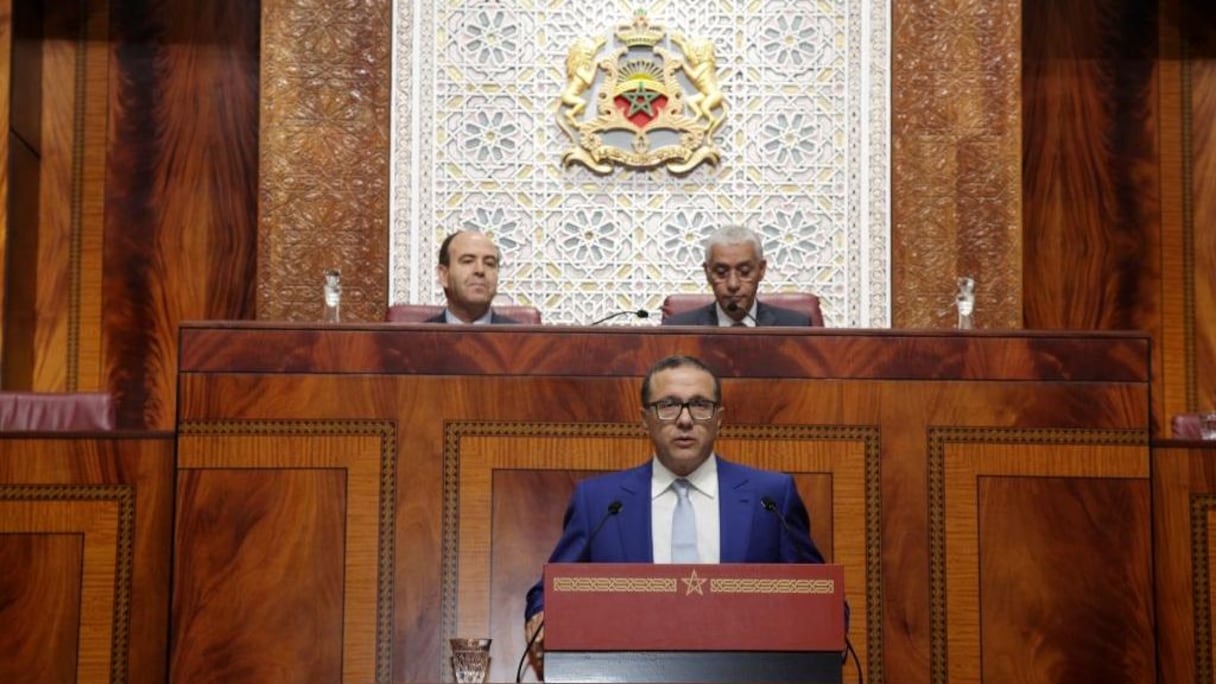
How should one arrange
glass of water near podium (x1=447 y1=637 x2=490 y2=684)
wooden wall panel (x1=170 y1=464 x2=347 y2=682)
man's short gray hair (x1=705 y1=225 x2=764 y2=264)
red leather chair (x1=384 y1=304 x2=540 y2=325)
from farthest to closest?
red leather chair (x1=384 y1=304 x2=540 y2=325) < man's short gray hair (x1=705 y1=225 x2=764 y2=264) < wooden wall panel (x1=170 y1=464 x2=347 y2=682) < glass of water near podium (x1=447 y1=637 x2=490 y2=684)

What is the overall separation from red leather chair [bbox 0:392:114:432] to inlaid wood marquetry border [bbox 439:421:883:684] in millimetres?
1403

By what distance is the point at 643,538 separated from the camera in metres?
3.72

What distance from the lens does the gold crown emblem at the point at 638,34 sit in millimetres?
6914

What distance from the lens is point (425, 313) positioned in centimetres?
576

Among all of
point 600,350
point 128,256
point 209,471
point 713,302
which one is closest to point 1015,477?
point 600,350

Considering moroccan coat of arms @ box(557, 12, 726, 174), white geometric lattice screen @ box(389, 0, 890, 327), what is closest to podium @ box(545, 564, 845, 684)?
white geometric lattice screen @ box(389, 0, 890, 327)

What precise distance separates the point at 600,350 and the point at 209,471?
110 cm

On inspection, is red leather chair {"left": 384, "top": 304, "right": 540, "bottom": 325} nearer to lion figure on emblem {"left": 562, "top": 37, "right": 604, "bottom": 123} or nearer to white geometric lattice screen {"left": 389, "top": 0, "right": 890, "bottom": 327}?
white geometric lattice screen {"left": 389, "top": 0, "right": 890, "bottom": 327}

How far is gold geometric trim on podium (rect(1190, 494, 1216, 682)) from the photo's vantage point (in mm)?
4246

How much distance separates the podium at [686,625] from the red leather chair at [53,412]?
271 centimetres

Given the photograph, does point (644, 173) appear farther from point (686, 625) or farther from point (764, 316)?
point (686, 625)

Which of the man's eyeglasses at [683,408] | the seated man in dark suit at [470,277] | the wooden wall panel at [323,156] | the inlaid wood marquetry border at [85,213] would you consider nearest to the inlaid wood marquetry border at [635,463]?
the man's eyeglasses at [683,408]

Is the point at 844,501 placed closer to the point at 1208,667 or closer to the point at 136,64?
the point at 1208,667

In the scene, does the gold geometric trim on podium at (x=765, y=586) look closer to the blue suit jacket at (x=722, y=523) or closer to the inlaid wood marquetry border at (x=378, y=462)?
the blue suit jacket at (x=722, y=523)
